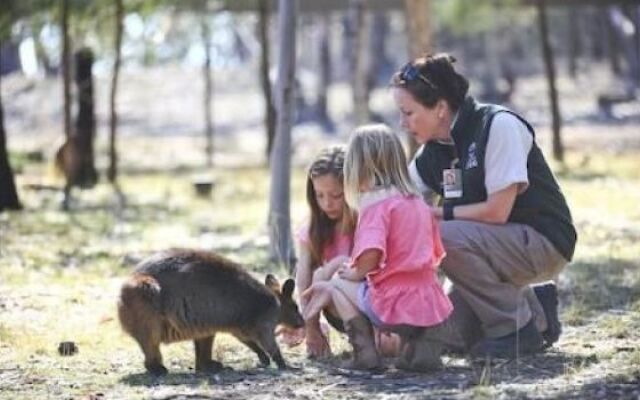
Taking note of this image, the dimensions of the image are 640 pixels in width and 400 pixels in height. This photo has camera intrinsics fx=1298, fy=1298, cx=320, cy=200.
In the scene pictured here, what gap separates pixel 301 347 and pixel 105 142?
29027mm

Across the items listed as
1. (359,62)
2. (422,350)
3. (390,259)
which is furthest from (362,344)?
(359,62)

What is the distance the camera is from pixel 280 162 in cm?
1100

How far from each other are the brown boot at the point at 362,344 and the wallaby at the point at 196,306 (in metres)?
0.41

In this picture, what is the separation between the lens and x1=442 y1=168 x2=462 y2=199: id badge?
255 inches

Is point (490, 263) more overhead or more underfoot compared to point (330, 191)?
more underfoot

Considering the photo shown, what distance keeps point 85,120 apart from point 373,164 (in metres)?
15.6

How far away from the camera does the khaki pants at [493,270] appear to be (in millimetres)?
6449

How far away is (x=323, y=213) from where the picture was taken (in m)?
6.79

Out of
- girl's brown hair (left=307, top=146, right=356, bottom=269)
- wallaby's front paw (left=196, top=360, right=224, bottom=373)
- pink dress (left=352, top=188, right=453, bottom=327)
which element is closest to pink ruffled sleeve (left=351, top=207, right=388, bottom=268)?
pink dress (left=352, top=188, right=453, bottom=327)

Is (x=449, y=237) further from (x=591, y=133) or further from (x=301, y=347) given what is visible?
(x=591, y=133)

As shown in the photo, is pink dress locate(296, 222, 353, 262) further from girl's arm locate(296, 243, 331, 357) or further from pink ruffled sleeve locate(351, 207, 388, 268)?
pink ruffled sleeve locate(351, 207, 388, 268)

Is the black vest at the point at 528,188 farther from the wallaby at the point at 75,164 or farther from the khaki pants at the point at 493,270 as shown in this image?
the wallaby at the point at 75,164

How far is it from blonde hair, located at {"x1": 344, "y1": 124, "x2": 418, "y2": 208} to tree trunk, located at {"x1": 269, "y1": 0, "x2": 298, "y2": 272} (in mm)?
4840

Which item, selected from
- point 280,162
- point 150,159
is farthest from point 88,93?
point 280,162
